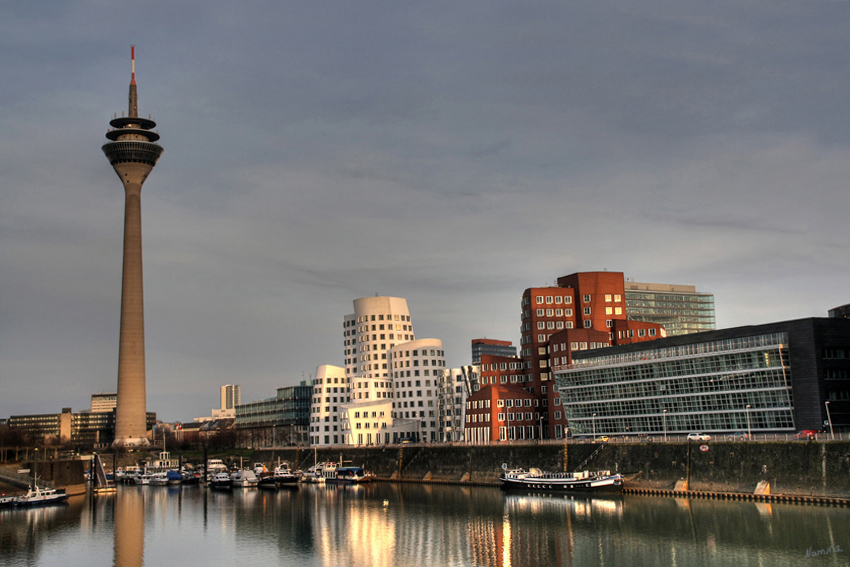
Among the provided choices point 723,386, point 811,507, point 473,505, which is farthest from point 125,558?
point 723,386

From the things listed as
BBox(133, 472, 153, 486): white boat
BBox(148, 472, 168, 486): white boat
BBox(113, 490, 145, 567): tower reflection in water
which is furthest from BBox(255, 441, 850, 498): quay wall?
BBox(133, 472, 153, 486): white boat

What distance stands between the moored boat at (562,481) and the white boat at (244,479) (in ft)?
192

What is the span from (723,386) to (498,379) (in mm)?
62548

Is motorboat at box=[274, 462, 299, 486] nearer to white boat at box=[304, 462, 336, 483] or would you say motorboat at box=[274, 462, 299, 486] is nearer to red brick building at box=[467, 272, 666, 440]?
white boat at box=[304, 462, 336, 483]

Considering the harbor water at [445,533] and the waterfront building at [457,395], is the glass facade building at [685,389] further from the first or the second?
the waterfront building at [457,395]

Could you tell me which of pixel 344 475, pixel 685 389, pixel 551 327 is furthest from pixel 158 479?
pixel 685 389

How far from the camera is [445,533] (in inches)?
3514

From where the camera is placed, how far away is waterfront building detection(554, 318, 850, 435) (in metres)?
111

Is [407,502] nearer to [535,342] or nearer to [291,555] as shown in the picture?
[291,555]

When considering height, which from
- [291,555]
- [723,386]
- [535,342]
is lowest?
[291,555]

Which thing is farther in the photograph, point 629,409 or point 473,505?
point 629,409

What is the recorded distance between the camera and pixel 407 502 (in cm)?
12338

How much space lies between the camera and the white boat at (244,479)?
17212 centimetres

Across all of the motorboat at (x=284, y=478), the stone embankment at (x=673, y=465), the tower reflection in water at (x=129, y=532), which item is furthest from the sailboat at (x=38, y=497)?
the motorboat at (x=284, y=478)
